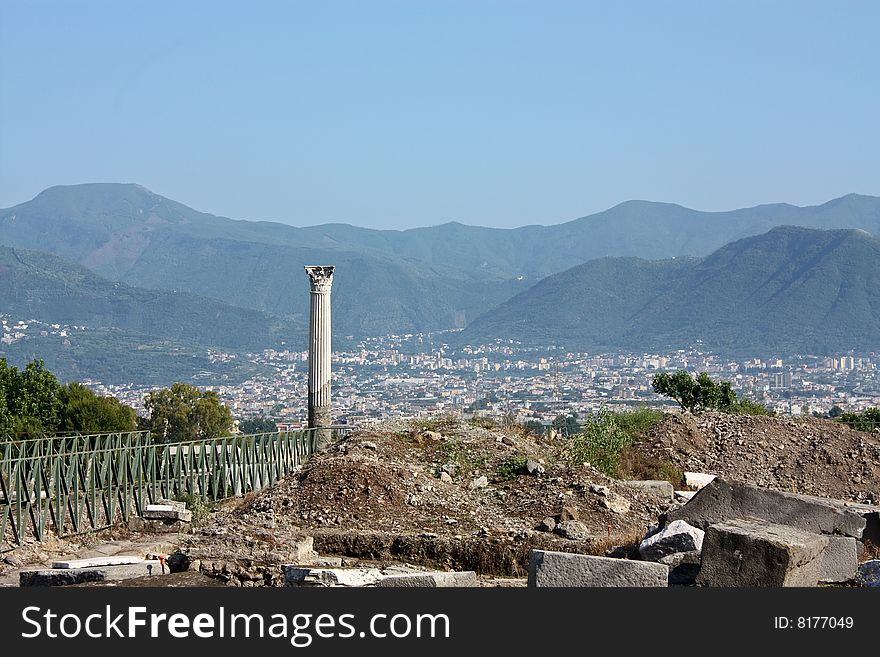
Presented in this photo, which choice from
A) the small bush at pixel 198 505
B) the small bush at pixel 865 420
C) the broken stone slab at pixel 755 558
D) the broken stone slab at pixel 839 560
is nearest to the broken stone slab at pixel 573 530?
the broken stone slab at pixel 839 560

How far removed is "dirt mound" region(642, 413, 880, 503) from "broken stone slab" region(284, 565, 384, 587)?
1082 centimetres

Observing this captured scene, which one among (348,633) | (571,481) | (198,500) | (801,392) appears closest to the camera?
(348,633)

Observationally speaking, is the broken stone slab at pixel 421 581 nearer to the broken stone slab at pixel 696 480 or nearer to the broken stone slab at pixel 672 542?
the broken stone slab at pixel 672 542

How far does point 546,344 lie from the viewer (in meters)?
189

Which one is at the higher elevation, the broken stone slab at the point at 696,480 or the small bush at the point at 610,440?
the small bush at the point at 610,440

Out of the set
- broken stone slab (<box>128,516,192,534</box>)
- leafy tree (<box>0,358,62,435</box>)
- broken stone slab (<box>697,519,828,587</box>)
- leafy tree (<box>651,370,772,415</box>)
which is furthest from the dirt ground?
leafy tree (<box>0,358,62,435</box>)

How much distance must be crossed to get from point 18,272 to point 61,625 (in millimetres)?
178540

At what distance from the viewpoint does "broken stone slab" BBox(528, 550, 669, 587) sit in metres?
10.6

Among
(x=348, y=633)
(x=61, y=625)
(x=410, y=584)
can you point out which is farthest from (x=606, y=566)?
(x=61, y=625)

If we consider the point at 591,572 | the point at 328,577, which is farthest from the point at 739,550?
the point at 328,577

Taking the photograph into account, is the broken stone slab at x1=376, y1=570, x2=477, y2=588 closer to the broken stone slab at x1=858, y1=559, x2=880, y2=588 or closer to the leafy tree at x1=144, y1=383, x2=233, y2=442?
the broken stone slab at x1=858, y1=559, x2=880, y2=588

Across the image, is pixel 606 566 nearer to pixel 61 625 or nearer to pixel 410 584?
pixel 410 584

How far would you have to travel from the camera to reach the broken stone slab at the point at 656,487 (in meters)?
17.9

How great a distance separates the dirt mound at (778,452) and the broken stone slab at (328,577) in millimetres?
10817
